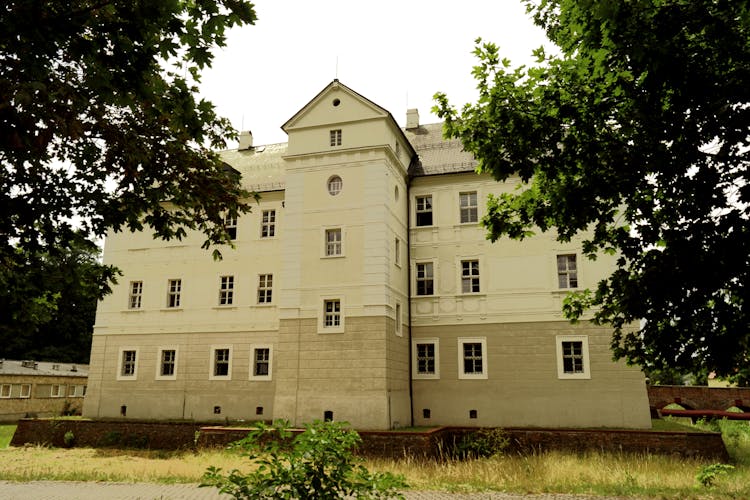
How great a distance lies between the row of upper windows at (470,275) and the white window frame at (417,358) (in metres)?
1.91

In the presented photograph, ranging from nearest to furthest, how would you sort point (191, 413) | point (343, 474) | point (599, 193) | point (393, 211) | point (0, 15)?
point (0, 15) < point (343, 474) < point (599, 193) < point (393, 211) < point (191, 413)

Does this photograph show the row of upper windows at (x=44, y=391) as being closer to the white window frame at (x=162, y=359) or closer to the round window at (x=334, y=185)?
the white window frame at (x=162, y=359)

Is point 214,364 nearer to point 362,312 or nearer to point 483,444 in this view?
point 362,312

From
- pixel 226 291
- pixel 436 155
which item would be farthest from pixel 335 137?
pixel 226 291

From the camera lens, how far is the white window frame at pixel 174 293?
26.2 metres

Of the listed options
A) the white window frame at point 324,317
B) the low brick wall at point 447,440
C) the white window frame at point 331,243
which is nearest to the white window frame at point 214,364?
the low brick wall at point 447,440

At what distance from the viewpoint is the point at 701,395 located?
30.6 metres

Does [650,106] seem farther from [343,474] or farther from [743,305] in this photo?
[343,474]

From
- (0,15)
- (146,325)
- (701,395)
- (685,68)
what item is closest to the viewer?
(0,15)

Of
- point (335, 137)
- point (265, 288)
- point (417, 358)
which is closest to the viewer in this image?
point (335, 137)

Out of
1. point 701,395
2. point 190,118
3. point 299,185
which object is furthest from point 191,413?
point 701,395

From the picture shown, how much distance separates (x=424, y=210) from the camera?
2469 centimetres

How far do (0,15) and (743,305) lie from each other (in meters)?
7.70

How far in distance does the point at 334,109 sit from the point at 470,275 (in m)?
8.45
